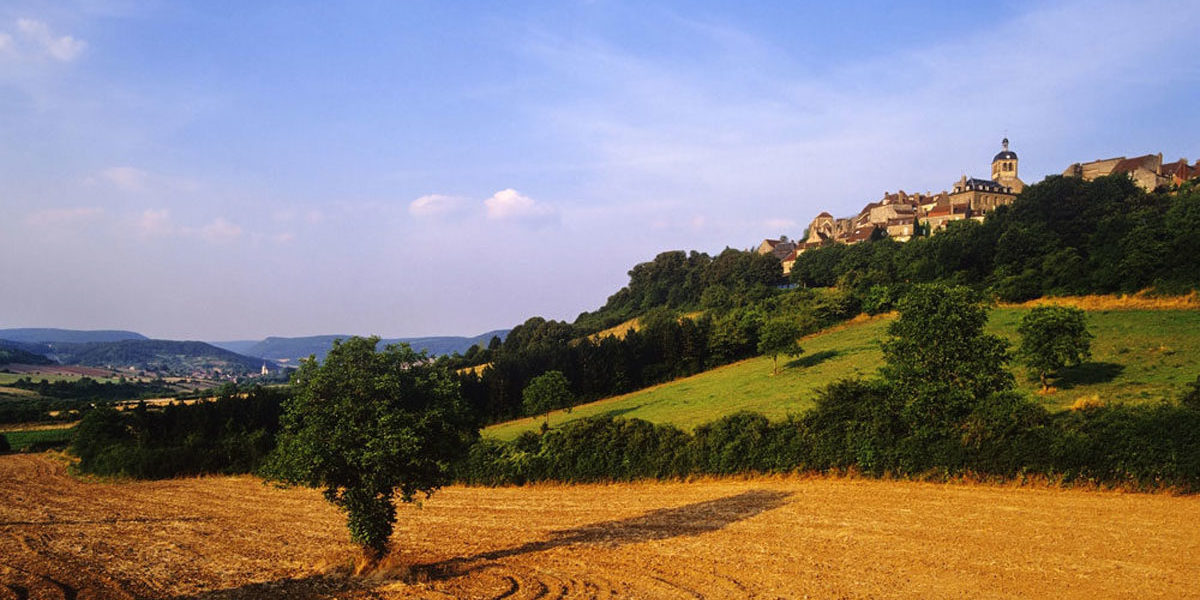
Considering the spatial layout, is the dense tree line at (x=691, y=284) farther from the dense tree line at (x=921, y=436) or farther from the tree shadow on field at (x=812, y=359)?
the dense tree line at (x=921, y=436)

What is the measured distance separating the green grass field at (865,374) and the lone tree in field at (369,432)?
19.1m

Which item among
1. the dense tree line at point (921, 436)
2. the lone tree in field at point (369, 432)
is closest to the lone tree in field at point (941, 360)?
the dense tree line at point (921, 436)

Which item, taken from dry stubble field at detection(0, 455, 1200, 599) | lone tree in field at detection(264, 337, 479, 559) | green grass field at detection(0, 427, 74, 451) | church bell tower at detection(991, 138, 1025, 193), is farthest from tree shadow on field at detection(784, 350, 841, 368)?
church bell tower at detection(991, 138, 1025, 193)

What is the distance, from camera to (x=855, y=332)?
72.3 m

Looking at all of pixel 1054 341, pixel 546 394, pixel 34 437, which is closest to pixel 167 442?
pixel 546 394

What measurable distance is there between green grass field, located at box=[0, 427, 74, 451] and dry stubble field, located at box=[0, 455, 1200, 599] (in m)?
47.1

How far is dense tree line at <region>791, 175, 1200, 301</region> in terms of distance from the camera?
58.2 meters

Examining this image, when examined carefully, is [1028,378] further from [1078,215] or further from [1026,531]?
[1078,215]

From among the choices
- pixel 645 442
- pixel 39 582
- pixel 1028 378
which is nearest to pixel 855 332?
pixel 1028 378

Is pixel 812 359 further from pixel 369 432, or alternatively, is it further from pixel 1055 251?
pixel 369 432

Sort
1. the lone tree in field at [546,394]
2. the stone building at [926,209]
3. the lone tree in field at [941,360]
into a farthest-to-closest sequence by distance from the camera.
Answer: the stone building at [926,209]
the lone tree in field at [546,394]
the lone tree in field at [941,360]

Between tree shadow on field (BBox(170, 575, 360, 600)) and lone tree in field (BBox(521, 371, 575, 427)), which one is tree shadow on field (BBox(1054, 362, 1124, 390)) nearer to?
lone tree in field (BBox(521, 371, 575, 427))

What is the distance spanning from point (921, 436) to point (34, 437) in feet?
280

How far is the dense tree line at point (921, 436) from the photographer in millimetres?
20859
